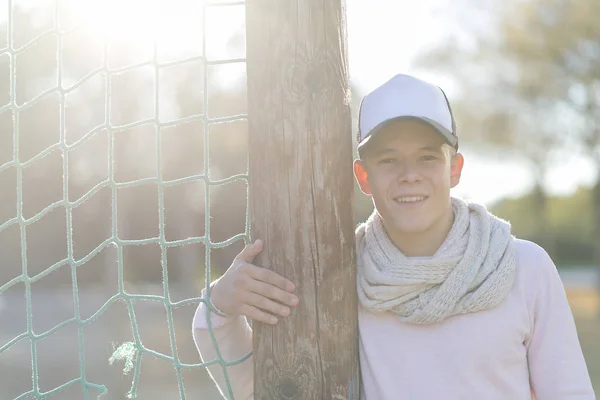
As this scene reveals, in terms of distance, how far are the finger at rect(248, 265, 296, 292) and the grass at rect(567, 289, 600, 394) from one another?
4.96 m

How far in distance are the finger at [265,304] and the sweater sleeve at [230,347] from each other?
150mm

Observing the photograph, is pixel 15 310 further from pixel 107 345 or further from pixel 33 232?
pixel 107 345

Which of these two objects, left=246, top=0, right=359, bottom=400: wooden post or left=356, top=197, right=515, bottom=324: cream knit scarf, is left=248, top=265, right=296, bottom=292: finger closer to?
left=246, top=0, right=359, bottom=400: wooden post

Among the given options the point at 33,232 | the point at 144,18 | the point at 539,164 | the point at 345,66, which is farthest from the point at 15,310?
the point at 345,66

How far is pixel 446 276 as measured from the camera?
1937 mm

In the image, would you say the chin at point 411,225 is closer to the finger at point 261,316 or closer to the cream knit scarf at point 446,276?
the cream knit scarf at point 446,276

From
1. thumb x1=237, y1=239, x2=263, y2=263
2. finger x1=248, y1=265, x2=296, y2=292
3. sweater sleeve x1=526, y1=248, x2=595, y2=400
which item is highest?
thumb x1=237, y1=239, x2=263, y2=263

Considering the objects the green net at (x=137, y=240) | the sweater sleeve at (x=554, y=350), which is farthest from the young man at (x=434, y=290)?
the green net at (x=137, y=240)

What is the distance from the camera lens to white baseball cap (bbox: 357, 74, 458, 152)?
199 centimetres

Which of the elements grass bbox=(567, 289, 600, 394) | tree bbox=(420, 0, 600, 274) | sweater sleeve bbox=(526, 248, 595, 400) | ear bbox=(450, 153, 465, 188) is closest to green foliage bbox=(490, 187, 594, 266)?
grass bbox=(567, 289, 600, 394)

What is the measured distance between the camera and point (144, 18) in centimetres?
276

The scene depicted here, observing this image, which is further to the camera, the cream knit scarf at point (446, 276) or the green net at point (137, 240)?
the green net at point (137, 240)

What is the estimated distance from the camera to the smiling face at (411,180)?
1.98 meters

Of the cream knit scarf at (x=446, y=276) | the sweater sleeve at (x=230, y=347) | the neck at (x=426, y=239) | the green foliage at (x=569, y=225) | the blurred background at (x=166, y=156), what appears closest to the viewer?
the cream knit scarf at (x=446, y=276)
